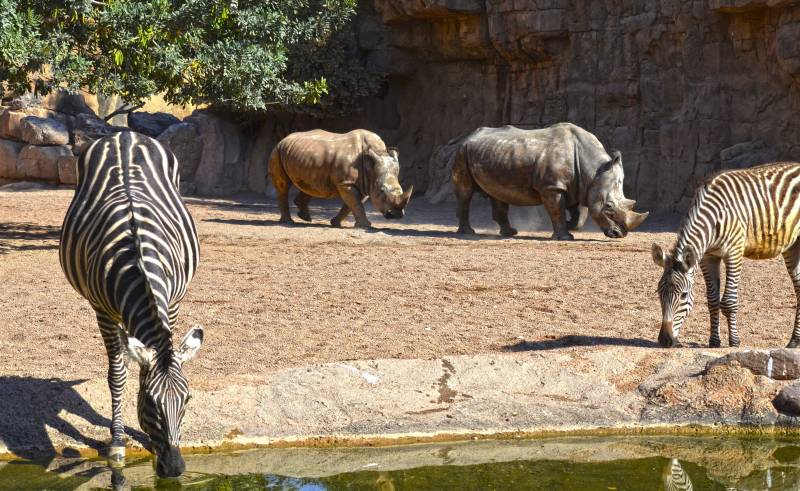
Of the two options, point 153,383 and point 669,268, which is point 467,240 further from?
point 153,383

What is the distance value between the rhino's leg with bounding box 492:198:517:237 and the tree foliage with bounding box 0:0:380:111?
3349mm

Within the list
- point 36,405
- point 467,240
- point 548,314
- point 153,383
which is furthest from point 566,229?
point 153,383

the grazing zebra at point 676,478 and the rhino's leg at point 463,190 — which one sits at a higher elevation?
the rhino's leg at point 463,190

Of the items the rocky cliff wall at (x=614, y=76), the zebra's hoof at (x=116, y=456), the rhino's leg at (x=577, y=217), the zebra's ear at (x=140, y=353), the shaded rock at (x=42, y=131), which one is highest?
A: the rocky cliff wall at (x=614, y=76)

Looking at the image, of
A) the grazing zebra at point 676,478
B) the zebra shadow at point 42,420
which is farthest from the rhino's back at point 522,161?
the zebra shadow at point 42,420

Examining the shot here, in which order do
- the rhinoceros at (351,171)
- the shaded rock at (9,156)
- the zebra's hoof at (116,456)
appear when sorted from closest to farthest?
the zebra's hoof at (116,456) → the rhinoceros at (351,171) → the shaded rock at (9,156)

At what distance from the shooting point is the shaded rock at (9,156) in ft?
76.5

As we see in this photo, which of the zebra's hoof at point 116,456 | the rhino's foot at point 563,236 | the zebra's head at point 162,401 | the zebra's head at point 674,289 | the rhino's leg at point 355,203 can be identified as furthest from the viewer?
the rhino's leg at point 355,203

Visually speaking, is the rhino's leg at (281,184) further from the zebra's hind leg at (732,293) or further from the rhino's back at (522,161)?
the zebra's hind leg at (732,293)

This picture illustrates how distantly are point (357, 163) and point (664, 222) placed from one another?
530 cm

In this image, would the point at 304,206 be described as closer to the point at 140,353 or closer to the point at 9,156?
the point at 9,156

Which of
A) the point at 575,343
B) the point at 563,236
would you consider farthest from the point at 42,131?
the point at 575,343

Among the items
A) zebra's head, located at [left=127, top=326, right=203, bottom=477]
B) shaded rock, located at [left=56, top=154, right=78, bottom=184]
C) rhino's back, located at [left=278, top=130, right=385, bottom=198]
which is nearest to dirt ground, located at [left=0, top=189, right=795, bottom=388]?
rhino's back, located at [left=278, top=130, right=385, bottom=198]

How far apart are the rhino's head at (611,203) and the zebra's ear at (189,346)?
10414 mm
